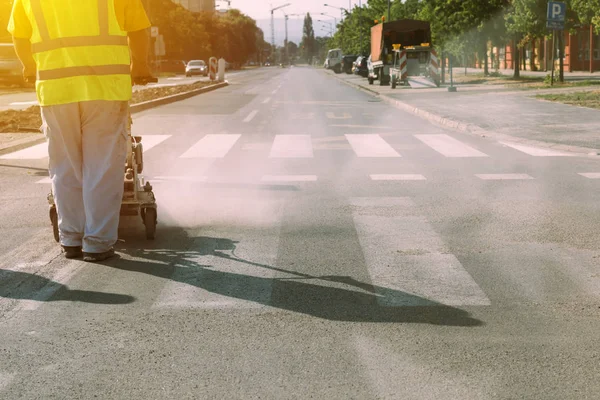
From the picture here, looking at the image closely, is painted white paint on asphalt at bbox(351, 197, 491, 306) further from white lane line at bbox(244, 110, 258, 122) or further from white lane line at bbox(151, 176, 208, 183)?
white lane line at bbox(244, 110, 258, 122)

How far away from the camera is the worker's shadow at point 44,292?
5.00 metres

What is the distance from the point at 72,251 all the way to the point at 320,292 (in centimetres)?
187

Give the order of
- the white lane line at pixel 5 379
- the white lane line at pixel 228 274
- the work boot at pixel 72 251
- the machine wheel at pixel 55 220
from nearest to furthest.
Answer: the white lane line at pixel 5 379 → the white lane line at pixel 228 274 → the work boot at pixel 72 251 → the machine wheel at pixel 55 220

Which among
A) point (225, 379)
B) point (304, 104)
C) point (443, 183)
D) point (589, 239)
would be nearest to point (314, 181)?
point (443, 183)

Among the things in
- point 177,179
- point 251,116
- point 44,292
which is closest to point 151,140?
point 177,179

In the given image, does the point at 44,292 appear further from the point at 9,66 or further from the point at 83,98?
the point at 9,66

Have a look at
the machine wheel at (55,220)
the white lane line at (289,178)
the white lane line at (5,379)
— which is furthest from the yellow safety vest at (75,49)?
the white lane line at (289,178)

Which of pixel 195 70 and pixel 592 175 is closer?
pixel 592 175

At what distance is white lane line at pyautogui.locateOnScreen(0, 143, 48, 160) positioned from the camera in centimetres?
1247

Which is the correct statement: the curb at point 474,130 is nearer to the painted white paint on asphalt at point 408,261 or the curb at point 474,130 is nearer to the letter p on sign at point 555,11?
the letter p on sign at point 555,11

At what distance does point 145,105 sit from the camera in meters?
24.7

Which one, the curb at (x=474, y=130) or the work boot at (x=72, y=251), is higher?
the work boot at (x=72, y=251)

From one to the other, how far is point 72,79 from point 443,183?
186 inches

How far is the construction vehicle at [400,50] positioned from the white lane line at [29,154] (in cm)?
2554
